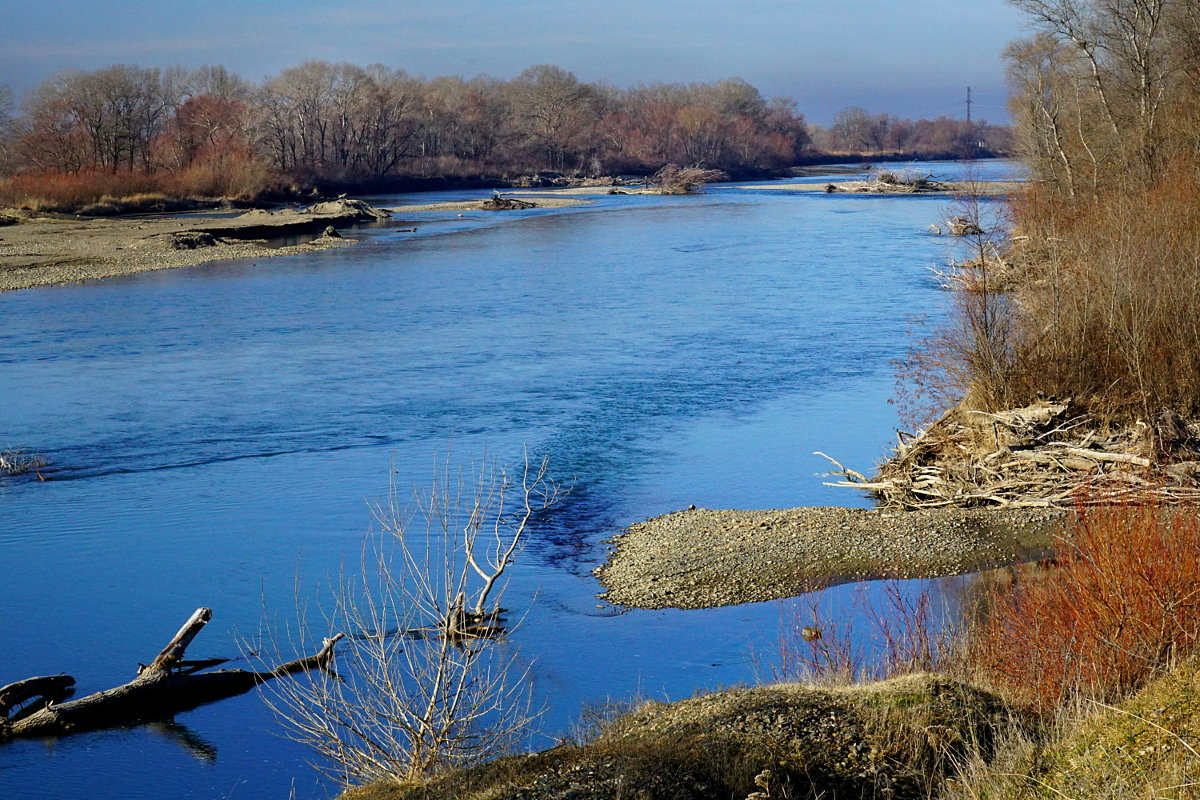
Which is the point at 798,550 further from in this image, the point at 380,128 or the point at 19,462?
the point at 380,128

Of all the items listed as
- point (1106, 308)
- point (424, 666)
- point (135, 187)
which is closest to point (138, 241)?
point (135, 187)

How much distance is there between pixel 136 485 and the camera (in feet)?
56.7

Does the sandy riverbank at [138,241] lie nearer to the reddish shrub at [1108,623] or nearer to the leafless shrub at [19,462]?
the leafless shrub at [19,462]

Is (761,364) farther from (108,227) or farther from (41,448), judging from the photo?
(108,227)

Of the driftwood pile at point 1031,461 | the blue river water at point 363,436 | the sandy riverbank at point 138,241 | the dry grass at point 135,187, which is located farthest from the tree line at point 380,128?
the driftwood pile at point 1031,461

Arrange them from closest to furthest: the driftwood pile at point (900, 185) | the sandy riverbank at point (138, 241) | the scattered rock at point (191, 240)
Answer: the sandy riverbank at point (138, 241) → the scattered rock at point (191, 240) → the driftwood pile at point (900, 185)

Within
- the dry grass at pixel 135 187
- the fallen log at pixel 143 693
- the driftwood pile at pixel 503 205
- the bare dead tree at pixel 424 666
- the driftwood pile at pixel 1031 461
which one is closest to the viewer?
the bare dead tree at pixel 424 666

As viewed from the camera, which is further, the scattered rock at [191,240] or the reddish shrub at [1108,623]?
the scattered rock at [191,240]

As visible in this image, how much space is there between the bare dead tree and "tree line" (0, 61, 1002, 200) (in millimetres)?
59936

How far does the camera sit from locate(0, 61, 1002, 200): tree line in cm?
8362

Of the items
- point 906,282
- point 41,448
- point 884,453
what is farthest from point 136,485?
point 906,282

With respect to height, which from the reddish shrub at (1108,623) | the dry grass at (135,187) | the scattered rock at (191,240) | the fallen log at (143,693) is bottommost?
the fallen log at (143,693)

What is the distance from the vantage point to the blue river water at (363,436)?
36.3 ft

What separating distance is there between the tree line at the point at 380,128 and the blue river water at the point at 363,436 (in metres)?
40.7
